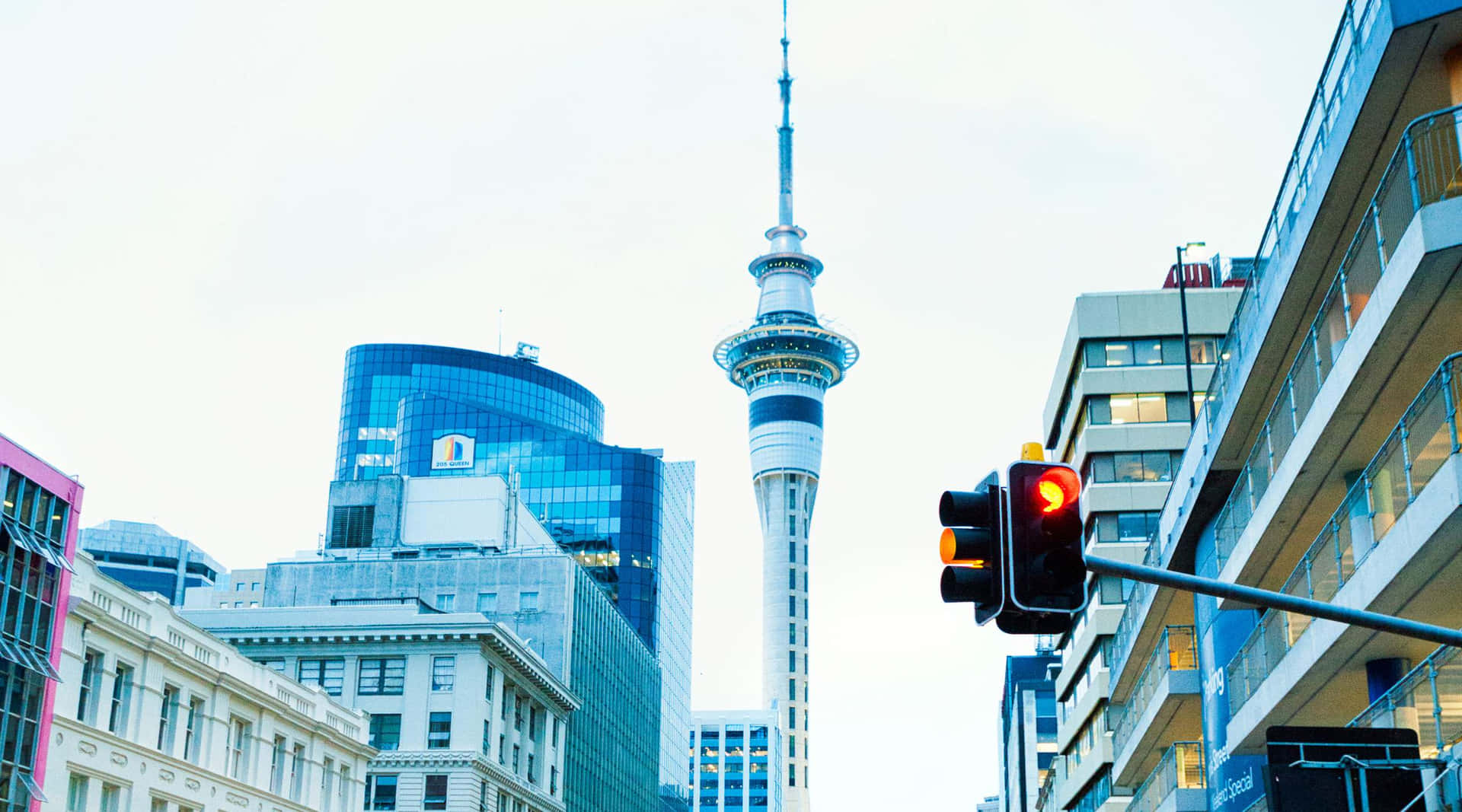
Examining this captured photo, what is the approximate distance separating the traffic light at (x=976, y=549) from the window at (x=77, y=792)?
41.0 m

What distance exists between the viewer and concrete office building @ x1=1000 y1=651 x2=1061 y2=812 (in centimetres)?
11994

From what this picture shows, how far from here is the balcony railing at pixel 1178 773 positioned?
4234 cm

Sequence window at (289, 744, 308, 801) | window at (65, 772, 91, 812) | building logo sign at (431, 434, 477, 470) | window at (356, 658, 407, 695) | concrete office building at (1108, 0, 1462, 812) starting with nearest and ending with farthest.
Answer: concrete office building at (1108, 0, 1462, 812), window at (65, 772, 91, 812), window at (289, 744, 308, 801), window at (356, 658, 407, 695), building logo sign at (431, 434, 477, 470)

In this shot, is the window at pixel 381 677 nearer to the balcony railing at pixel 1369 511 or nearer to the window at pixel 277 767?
the window at pixel 277 767

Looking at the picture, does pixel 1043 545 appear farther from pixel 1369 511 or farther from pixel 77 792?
pixel 77 792

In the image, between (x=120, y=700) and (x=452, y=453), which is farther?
(x=452, y=453)

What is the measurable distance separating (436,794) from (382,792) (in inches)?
128

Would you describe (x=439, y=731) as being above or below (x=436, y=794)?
above

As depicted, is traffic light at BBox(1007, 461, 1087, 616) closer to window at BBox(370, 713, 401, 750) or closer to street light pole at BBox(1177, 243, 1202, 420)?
street light pole at BBox(1177, 243, 1202, 420)

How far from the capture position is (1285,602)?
10.4 meters

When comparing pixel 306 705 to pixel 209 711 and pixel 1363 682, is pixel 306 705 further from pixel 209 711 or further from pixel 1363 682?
pixel 1363 682

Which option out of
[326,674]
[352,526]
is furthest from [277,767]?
[352,526]

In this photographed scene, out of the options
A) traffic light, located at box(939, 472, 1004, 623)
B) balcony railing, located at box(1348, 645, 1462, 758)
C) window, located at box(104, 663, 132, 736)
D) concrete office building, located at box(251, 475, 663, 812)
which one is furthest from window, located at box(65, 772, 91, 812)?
concrete office building, located at box(251, 475, 663, 812)

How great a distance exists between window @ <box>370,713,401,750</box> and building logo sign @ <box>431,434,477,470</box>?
6602cm
